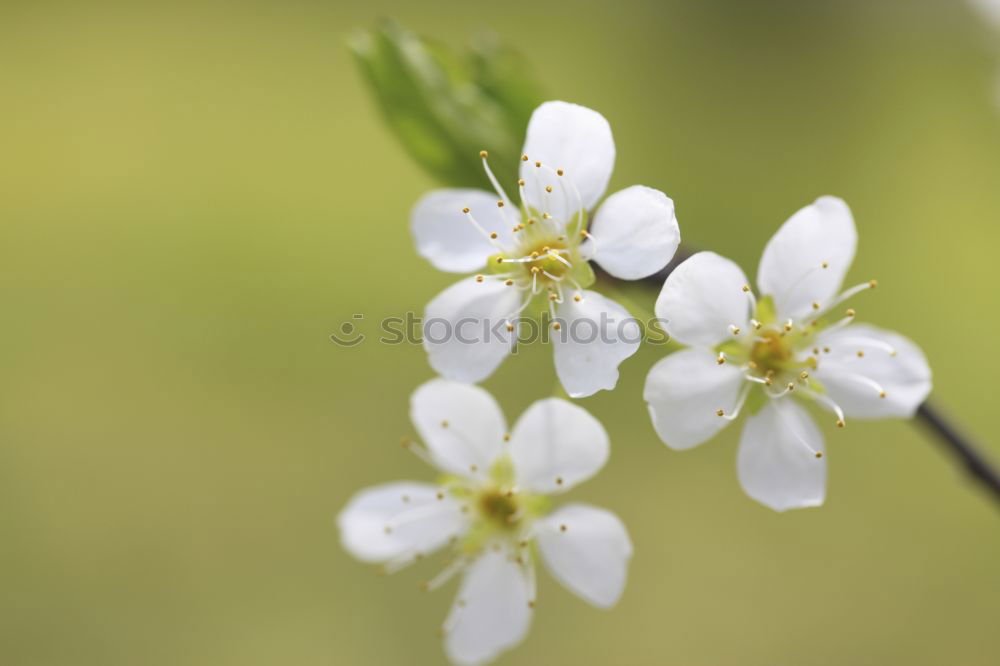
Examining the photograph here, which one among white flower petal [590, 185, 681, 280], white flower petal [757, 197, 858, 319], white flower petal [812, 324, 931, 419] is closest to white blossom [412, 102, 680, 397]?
white flower petal [590, 185, 681, 280]

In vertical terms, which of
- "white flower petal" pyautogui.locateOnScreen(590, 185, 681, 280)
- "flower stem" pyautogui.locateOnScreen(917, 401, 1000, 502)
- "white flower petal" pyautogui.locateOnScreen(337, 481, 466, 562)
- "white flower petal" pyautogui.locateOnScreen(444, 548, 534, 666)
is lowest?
"flower stem" pyautogui.locateOnScreen(917, 401, 1000, 502)

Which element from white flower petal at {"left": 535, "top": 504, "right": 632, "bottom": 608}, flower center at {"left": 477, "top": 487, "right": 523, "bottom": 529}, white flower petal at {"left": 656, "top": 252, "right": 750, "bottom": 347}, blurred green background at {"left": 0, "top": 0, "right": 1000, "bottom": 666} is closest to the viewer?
white flower petal at {"left": 656, "top": 252, "right": 750, "bottom": 347}

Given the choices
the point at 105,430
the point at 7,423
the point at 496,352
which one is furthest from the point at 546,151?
the point at 7,423

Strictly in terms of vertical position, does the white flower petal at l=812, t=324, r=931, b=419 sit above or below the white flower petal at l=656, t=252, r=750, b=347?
below

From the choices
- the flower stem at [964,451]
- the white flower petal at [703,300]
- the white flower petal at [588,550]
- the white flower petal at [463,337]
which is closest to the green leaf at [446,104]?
the white flower petal at [463,337]

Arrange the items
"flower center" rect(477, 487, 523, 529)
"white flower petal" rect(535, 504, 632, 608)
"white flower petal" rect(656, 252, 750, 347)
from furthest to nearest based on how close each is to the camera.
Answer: "flower center" rect(477, 487, 523, 529) → "white flower petal" rect(535, 504, 632, 608) → "white flower petal" rect(656, 252, 750, 347)

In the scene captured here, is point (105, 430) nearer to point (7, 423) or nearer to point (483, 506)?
point (7, 423)

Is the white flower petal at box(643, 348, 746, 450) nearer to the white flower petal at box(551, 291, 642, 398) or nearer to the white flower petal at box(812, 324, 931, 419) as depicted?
the white flower petal at box(551, 291, 642, 398)
